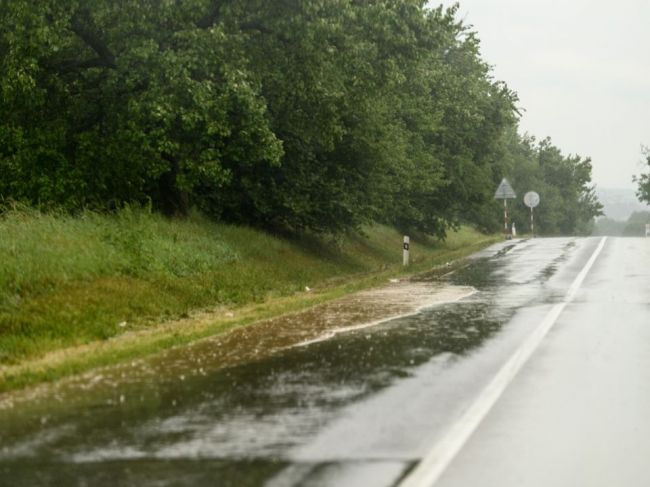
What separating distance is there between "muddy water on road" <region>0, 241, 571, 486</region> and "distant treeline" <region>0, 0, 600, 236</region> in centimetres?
715

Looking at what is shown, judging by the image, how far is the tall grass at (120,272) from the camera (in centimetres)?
1327

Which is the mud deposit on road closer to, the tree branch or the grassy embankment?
the grassy embankment

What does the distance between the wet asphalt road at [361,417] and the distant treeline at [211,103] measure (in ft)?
28.6

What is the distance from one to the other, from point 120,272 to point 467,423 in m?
10.1

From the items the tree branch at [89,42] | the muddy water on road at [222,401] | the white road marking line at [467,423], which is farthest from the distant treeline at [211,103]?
the white road marking line at [467,423]

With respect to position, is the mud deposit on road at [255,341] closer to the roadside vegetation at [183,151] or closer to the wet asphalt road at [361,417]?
the wet asphalt road at [361,417]

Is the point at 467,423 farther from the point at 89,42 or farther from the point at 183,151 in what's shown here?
the point at 89,42

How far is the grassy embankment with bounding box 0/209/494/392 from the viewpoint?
12156 millimetres

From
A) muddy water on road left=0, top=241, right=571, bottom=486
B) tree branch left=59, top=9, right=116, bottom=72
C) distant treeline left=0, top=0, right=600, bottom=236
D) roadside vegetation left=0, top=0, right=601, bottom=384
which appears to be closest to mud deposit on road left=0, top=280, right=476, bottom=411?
muddy water on road left=0, top=241, right=571, bottom=486

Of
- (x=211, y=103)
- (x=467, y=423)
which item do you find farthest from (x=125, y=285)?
(x=467, y=423)

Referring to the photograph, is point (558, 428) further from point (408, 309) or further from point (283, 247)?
point (283, 247)

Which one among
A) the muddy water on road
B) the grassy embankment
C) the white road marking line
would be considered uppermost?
the grassy embankment

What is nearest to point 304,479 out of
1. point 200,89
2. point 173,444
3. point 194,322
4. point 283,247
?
point 173,444

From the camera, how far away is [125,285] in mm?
15773
